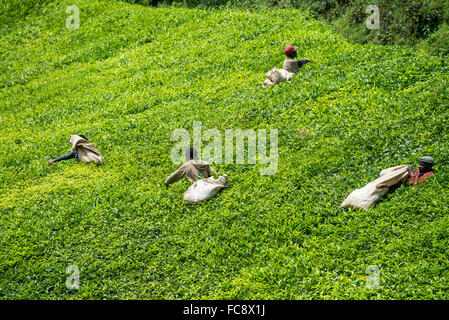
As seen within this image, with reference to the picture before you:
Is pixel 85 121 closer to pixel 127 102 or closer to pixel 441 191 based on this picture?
pixel 127 102

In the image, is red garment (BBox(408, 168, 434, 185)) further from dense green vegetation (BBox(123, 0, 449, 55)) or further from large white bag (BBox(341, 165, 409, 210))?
dense green vegetation (BBox(123, 0, 449, 55))

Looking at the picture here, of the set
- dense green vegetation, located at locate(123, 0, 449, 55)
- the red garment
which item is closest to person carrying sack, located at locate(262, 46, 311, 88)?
dense green vegetation, located at locate(123, 0, 449, 55)

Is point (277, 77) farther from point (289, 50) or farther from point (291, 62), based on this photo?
point (289, 50)

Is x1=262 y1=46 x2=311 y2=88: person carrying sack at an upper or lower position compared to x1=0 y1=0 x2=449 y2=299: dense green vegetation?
upper

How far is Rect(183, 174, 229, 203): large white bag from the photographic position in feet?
35.2

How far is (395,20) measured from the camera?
16766 mm

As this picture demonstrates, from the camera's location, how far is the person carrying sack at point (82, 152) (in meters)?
13.5

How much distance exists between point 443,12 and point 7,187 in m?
15.6

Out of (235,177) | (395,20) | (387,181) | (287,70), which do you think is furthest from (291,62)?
(387,181)

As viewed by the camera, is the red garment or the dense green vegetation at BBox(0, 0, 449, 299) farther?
the red garment

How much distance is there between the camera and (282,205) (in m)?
10.2

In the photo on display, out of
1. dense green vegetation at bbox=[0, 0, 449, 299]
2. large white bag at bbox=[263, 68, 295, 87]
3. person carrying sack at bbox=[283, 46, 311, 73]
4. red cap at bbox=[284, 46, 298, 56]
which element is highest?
red cap at bbox=[284, 46, 298, 56]

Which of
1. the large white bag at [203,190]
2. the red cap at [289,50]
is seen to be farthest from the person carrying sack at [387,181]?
the red cap at [289,50]

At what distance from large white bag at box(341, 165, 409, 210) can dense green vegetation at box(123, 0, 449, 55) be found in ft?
23.7
